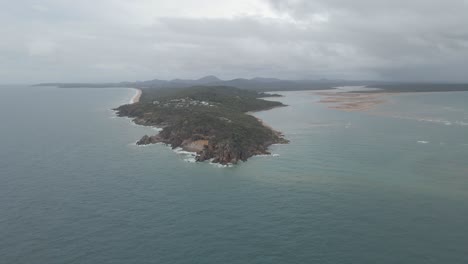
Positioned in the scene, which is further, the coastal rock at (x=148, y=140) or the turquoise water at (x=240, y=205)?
the coastal rock at (x=148, y=140)

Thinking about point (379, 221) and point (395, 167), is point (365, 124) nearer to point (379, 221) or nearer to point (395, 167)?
point (395, 167)

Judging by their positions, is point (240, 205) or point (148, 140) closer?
point (240, 205)

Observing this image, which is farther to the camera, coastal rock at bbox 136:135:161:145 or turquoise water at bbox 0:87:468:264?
coastal rock at bbox 136:135:161:145

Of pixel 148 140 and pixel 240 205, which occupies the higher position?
pixel 148 140

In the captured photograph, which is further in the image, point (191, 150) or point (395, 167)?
point (191, 150)

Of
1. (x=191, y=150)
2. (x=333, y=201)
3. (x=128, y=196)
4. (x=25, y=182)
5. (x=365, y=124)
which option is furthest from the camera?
(x=365, y=124)

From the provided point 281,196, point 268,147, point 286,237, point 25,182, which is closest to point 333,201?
point 281,196

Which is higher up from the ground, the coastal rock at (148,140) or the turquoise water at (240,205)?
the coastal rock at (148,140)

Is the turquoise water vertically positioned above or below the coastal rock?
below
